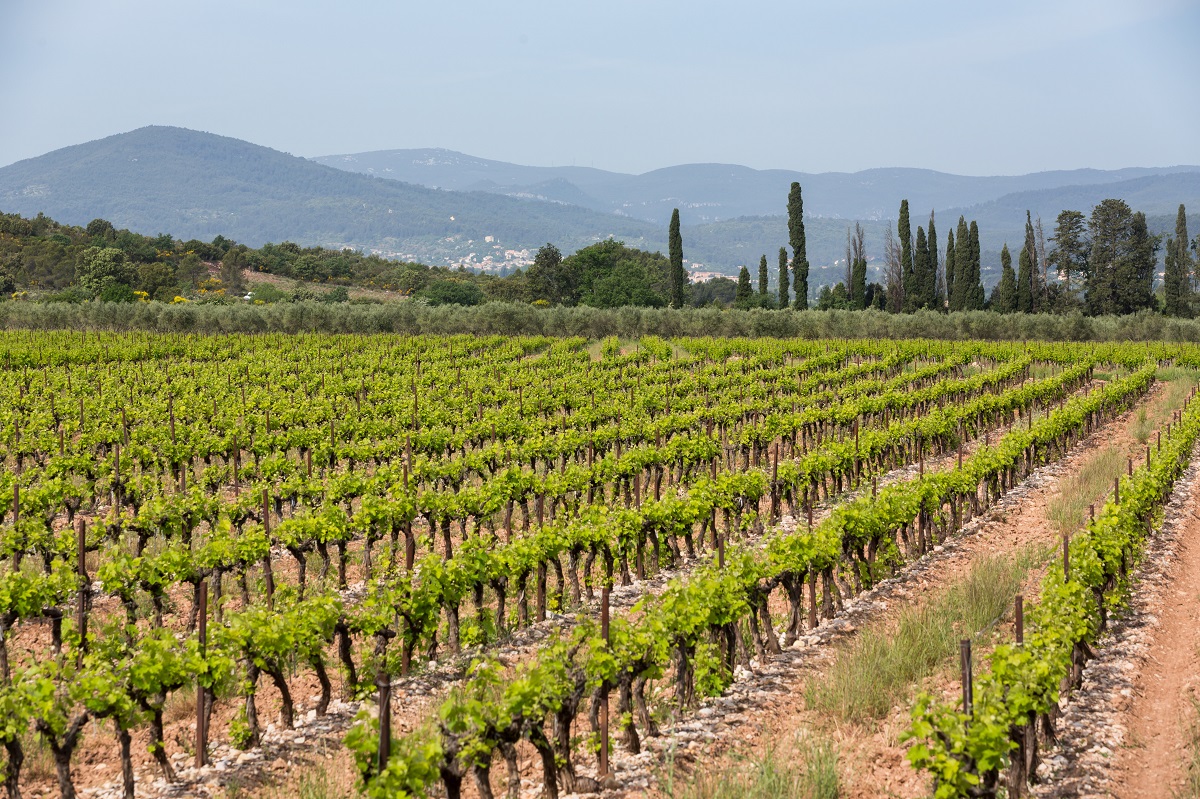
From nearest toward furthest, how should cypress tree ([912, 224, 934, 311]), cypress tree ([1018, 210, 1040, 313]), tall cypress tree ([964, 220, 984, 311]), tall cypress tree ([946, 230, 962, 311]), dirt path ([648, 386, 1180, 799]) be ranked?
dirt path ([648, 386, 1180, 799])
cypress tree ([1018, 210, 1040, 313])
tall cypress tree ([964, 220, 984, 311])
tall cypress tree ([946, 230, 962, 311])
cypress tree ([912, 224, 934, 311])

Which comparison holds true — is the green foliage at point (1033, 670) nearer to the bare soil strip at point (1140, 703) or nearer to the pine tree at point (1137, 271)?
the bare soil strip at point (1140, 703)

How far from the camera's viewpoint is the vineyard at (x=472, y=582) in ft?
22.9

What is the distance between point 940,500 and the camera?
47.1ft

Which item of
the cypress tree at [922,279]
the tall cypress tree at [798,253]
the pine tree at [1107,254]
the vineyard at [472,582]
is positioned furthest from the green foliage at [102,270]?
the pine tree at [1107,254]

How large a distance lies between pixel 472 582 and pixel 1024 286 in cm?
7152

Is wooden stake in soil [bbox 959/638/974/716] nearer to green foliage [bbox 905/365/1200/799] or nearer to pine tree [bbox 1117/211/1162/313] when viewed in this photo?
green foliage [bbox 905/365/1200/799]

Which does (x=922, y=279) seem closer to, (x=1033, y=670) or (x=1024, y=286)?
(x=1024, y=286)

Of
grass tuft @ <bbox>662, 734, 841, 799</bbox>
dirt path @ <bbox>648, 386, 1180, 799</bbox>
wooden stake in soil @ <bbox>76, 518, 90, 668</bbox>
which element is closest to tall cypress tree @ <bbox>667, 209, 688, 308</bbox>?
dirt path @ <bbox>648, 386, 1180, 799</bbox>

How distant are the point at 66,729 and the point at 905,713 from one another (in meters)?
6.81

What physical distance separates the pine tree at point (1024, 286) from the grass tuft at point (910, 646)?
65.0 m

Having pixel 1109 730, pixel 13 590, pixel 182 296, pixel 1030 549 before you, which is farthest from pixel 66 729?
pixel 182 296

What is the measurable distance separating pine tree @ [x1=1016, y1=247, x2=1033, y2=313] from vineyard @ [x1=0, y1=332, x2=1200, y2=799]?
51.4 meters

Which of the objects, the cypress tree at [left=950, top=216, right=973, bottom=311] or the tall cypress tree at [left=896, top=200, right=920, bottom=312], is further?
the tall cypress tree at [left=896, top=200, right=920, bottom=312]

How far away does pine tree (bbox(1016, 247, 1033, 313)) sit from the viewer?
71.7m
